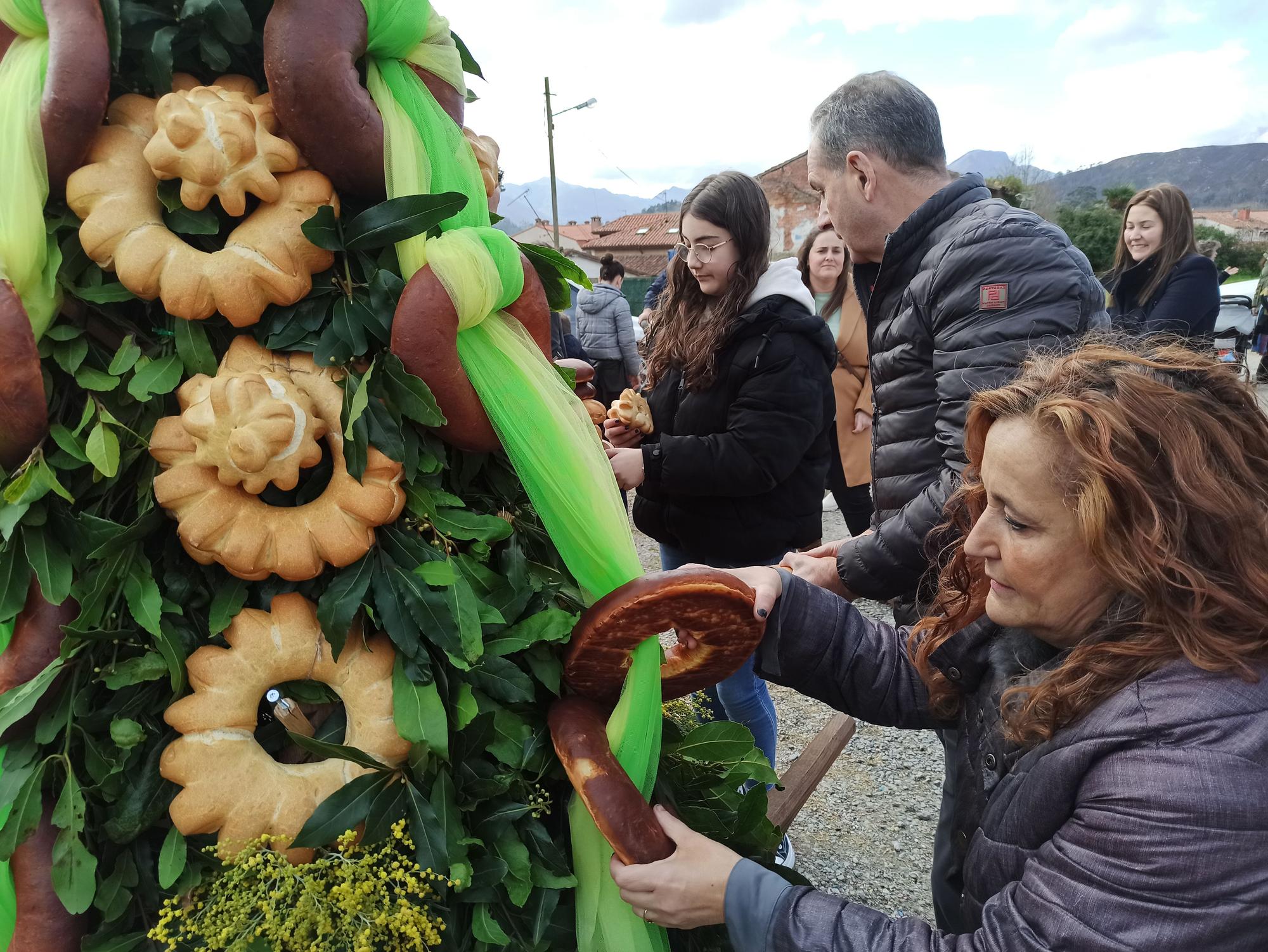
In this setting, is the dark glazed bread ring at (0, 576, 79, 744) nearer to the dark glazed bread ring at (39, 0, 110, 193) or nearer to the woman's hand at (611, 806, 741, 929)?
the dark glazed bread ring at (39, 0, 110, 193)

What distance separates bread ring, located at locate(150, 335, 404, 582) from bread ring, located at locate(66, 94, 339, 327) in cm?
9

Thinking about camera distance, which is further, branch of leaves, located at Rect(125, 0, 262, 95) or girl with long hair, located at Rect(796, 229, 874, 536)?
girl with long hair, located at Rect(796, 229, 874, 536)

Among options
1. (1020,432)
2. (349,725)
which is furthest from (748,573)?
(349,725)

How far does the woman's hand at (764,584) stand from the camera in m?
1.54

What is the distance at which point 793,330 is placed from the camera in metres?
2.44

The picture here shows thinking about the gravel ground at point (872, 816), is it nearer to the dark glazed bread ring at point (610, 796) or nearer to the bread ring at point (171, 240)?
the dark glazed bread ring at point (610, 796)

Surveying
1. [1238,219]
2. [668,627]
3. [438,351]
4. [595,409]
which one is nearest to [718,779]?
[668,627]

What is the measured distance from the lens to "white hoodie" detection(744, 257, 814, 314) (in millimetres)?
2459

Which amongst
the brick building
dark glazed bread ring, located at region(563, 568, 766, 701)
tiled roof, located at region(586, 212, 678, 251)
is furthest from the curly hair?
tiled roof, located at region(586, 212, 678, 251)

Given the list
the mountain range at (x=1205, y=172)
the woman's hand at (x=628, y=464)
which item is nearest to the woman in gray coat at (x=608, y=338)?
the woman's hand at (x=628, y=464)

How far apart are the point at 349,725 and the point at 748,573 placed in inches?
30.0

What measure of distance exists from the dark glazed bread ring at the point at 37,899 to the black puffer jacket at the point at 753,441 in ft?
5.71

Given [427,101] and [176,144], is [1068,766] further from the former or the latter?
[176,144]

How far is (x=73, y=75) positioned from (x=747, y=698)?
7.75ft
